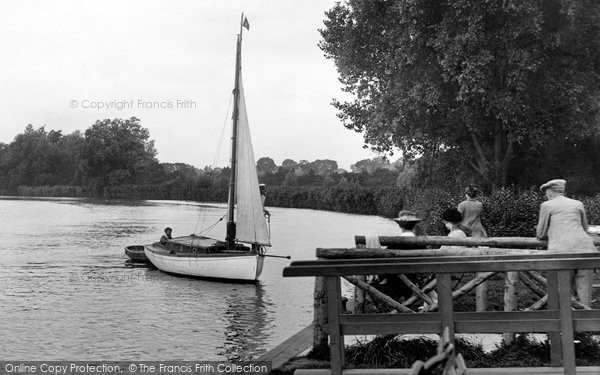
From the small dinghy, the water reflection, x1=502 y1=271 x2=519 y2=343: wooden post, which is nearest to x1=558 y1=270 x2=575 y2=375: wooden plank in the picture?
x1=502 y1=271 x2=519 y2=343: wooden post

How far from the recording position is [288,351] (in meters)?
9.25

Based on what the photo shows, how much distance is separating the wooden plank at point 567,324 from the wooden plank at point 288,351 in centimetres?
363

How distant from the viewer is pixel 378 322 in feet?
20.5

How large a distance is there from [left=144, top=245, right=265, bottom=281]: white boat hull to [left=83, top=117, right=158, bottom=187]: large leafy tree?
122 meters

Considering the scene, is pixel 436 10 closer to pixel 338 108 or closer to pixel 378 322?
pixel 338 108

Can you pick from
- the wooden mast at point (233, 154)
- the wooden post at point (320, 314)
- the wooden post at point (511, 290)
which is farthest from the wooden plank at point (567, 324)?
the wooden mast at point (233, 154)

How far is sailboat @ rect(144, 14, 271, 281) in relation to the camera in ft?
88.7

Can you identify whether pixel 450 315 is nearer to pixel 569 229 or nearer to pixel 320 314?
pixel 320 314

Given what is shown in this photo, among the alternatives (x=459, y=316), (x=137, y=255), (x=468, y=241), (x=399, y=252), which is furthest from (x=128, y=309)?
(x=459, y=316)

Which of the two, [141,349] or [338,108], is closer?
[141,349]

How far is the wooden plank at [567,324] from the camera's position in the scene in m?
6.03

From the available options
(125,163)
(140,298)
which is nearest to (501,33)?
(140,298)

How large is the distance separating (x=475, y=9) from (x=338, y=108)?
42.1ft

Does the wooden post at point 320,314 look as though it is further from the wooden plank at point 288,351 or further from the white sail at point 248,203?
the white sail at point 248,203
